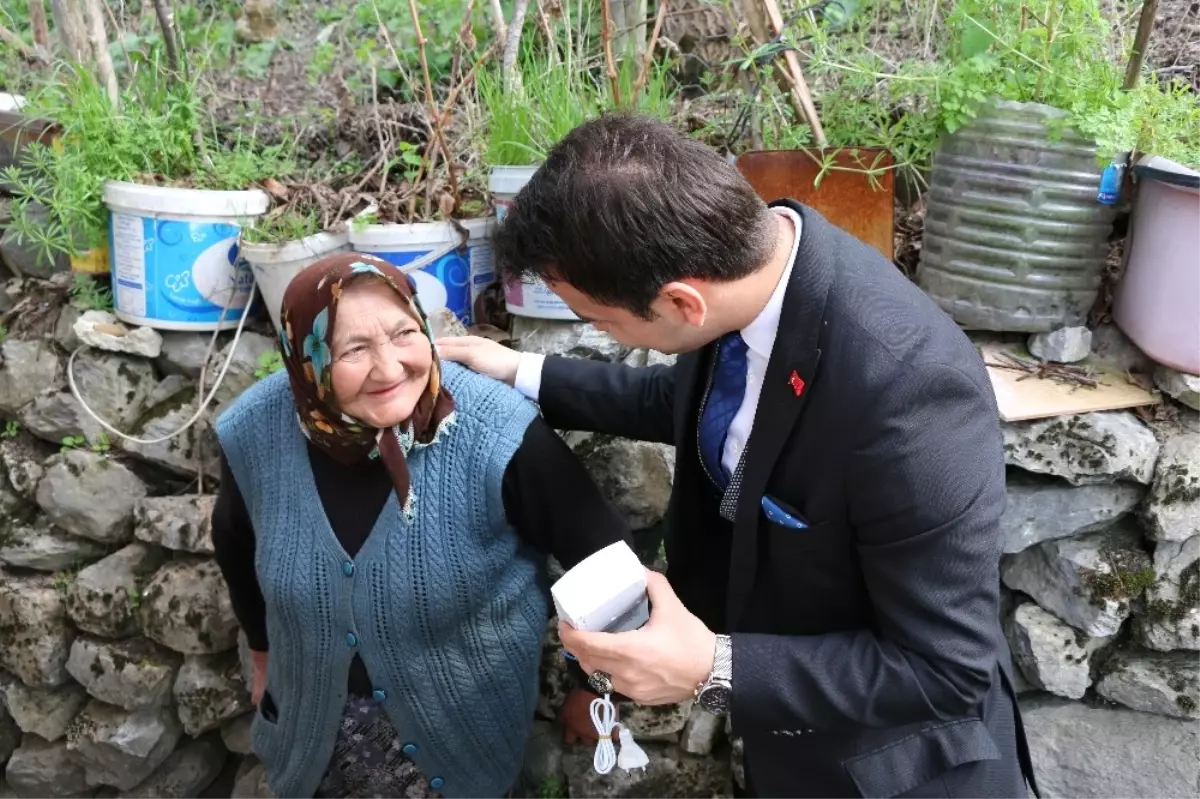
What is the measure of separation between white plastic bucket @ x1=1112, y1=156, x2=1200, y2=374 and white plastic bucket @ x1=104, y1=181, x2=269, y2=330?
213 centimetres

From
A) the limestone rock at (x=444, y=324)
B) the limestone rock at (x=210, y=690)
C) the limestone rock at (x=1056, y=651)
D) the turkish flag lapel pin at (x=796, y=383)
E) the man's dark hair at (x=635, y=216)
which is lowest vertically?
the limestone rock at (x=210, y=690)

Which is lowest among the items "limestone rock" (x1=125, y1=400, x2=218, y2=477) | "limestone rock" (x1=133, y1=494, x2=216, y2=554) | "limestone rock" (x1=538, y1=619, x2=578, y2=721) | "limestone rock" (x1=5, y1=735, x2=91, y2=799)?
"limestone rock" (x1=5, y1=735, x2=91, y2=799)

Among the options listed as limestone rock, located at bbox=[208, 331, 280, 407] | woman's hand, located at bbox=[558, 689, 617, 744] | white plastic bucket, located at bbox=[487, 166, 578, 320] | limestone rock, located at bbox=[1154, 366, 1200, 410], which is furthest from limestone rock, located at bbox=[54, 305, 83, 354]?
limestone rock, located at bbox=[1154, 366, 1200, 410]

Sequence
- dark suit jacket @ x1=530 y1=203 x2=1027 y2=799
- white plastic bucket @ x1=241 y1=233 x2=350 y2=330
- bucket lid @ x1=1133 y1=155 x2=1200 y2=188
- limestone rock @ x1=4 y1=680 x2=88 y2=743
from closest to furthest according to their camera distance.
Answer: dark suit jacket @ x1=530 y1=203 x2=1027 y2=799
bucket lid @ x1=1133 y1=155 x2=1200 y2=188
white plastic bucket @ x1=241 y1=233 x2=350 y2=330
limestone rock @ x1=4 y1=680 x2=88 y2=743

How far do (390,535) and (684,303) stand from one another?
0.88m

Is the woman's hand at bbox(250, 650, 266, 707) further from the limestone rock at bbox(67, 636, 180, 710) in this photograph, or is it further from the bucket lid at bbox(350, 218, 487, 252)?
the bucket lid at bbox(350, 218, 487, 252)

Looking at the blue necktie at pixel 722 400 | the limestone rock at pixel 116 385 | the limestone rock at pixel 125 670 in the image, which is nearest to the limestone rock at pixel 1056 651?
the blue necktie at pixel 722 400

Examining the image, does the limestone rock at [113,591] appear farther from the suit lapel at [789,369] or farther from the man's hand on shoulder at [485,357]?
the suit lapel at [789,369]

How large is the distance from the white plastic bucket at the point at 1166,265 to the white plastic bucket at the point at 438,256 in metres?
1.48

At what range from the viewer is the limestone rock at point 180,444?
9.52 ft

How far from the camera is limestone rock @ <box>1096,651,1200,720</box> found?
2316 mm

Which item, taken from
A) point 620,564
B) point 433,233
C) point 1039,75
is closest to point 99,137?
point 433,233

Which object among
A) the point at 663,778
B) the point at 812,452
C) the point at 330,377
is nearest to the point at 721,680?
the point at 812,452

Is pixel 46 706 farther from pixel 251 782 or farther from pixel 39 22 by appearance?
pixel 39 22
